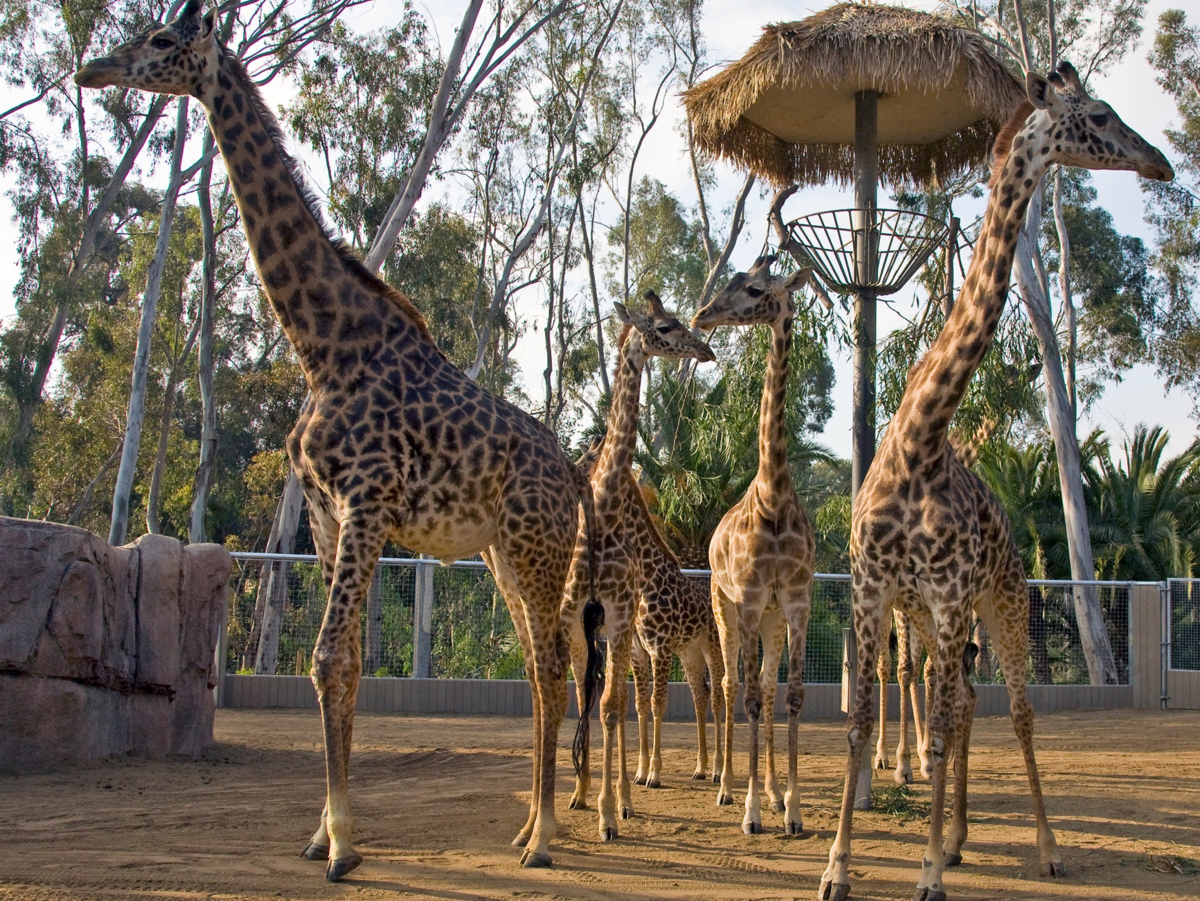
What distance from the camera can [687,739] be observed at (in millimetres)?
12211

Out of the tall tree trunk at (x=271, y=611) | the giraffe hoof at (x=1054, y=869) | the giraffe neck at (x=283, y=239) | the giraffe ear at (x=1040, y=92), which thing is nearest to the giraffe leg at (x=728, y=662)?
the giraffe hoof at (x=1054, y=869)

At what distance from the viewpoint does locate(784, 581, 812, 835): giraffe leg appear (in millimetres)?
6934

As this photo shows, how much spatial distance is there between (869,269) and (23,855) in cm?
790

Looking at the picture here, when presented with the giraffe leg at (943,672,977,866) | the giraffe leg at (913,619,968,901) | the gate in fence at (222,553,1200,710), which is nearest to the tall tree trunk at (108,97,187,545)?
the gate in fence at (222,553,1200,710)

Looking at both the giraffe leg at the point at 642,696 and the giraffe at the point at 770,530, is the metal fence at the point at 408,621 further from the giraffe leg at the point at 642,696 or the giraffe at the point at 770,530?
the giraffe at the point at 770,530

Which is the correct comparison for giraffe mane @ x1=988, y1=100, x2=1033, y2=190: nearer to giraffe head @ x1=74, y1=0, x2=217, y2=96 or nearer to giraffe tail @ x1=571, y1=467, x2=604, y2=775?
giraffe tail @ x1=571, y1=467, x2=604, y2=775

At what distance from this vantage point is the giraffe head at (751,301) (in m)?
7.53

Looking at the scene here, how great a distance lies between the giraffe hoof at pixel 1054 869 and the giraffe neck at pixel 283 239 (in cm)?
460

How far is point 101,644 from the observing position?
834 cm

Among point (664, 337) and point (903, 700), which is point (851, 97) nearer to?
point (664, 337)

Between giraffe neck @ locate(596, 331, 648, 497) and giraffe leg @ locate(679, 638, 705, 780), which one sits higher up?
giraffe neck @ locate(596, 331, 648, 497)

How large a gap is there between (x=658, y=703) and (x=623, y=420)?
2561mm

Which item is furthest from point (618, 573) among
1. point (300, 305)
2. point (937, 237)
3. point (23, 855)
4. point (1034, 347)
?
point (1034, 347)

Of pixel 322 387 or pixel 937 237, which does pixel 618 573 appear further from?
pixel 937 237
